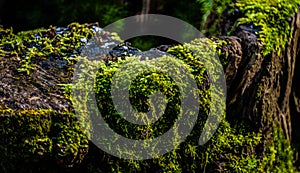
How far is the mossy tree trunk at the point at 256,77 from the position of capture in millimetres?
3010

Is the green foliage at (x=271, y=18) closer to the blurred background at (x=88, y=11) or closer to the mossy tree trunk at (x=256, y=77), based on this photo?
the mossy tree trunk at (x=256, y=77)

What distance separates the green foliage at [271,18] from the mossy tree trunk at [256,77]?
0.07 meters

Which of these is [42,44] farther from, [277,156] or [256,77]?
[277,156]

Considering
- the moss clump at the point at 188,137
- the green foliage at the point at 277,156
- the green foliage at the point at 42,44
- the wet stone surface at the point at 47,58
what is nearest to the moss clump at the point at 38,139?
the wet stone surface at the point at 47,58

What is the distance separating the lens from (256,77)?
3.17m

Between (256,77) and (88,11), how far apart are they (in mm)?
2708

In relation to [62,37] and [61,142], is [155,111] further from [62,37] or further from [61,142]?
[62,37]

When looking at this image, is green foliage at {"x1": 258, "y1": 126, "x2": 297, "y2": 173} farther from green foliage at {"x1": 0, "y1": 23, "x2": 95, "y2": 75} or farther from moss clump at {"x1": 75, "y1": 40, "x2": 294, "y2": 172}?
green foliage at {"x1": 0, "y1": 23, "x2": 95, "y2": 75}

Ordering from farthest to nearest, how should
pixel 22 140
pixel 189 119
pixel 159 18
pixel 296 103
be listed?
pixel 159 18, pixel 296 103, pixel 189 119, pixel 22 140

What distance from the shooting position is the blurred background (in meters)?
5.23

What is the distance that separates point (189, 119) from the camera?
2.64 metres

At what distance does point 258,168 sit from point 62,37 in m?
1.69

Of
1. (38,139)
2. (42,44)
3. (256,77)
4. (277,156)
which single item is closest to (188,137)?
(256,77)

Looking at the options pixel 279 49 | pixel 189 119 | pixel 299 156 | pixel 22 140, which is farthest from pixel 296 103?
pixel 22 140
